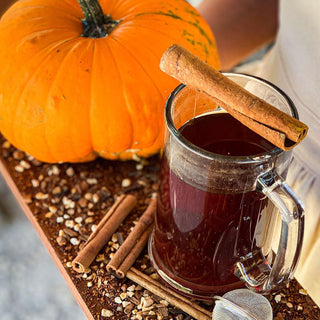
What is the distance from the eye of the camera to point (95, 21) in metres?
0.76

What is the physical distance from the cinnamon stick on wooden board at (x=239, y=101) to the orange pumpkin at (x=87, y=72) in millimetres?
169

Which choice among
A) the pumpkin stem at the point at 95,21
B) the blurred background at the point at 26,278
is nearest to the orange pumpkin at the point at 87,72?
the pumpkin stem at the point at 95,21

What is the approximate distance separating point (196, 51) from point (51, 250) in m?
0.38

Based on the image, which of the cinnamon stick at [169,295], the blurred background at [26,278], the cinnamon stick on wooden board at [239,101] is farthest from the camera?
the blurred background at [26,278]

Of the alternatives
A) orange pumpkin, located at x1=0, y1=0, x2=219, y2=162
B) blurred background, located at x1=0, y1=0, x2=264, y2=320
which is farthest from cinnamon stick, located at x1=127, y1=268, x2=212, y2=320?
blurred background, located at x1=0, y1=0, x2=264, y2=320

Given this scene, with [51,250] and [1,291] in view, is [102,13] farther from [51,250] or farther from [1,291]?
[1,291]

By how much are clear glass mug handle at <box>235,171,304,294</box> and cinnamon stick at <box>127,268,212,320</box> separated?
0.26 ft

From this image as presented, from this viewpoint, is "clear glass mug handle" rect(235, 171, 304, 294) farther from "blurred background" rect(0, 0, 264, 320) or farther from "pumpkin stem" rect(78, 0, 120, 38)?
"blurred background" rect(0, 0, 264, 320)

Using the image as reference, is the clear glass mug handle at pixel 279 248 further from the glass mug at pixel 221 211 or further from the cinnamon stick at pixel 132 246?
the cinnamon stick at pixel 132 246

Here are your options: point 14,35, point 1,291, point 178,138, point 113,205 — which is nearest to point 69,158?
point 113,205

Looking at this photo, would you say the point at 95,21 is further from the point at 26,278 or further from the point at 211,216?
the point at 26,278

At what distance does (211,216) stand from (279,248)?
83mm

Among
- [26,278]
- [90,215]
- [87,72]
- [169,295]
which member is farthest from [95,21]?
[26,278]

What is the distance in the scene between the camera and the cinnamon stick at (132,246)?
70cm
